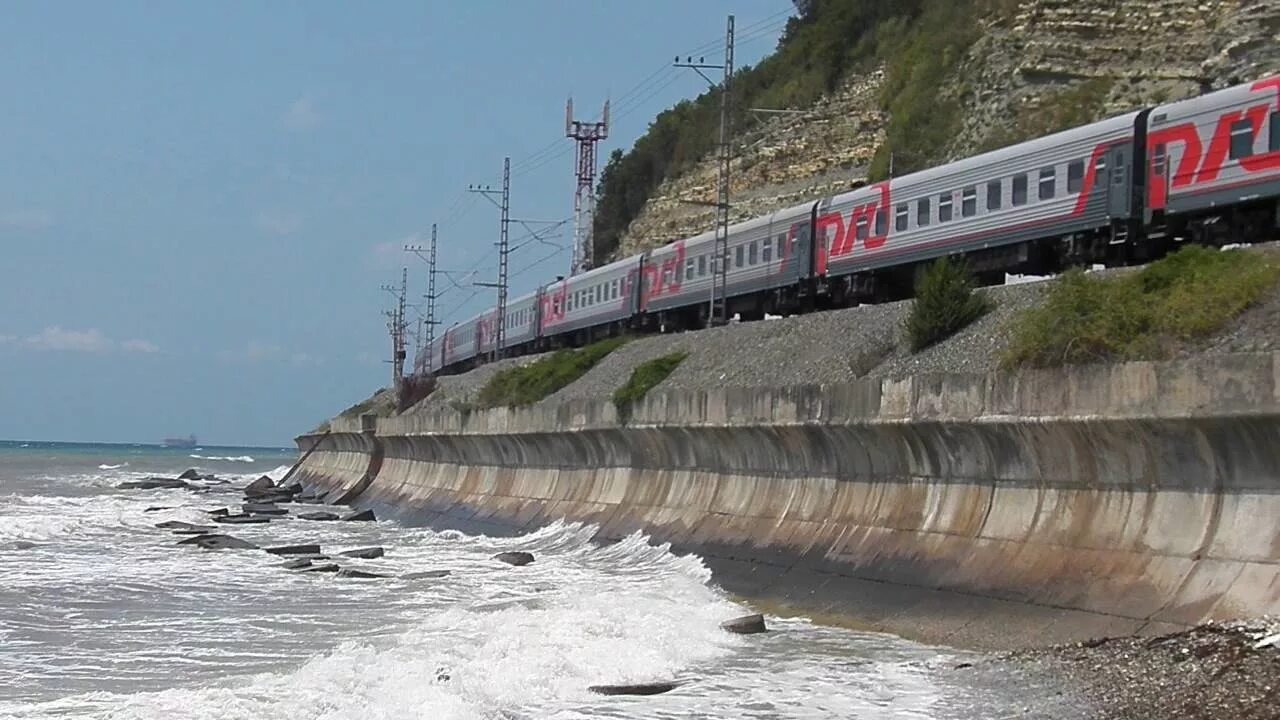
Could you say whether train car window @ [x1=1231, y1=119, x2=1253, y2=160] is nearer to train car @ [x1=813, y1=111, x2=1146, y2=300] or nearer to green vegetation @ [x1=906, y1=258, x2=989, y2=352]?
train car @ [x1=813, y1=111, x2=1146, y2=300]

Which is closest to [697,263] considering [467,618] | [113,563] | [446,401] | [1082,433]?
[446,401]

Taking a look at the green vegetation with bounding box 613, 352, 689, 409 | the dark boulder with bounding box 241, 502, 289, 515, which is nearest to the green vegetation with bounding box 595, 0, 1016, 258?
the green vegetation with bounding box 613, 352, 689, 409

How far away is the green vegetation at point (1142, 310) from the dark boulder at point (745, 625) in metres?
3.91

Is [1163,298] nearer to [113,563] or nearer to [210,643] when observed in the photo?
[210,643]

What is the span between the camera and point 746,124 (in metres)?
69.2

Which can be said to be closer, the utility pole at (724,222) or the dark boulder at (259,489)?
the utility pole at (724,222)

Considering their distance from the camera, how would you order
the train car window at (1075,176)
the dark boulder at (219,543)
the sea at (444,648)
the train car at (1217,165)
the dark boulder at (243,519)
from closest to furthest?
the sea at (444,648), the train car at (1217,165), the train car window at (1075,176), the dark boulder at (219,543), the dark boulder at (243,519)

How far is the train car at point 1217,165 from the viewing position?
21.4 m

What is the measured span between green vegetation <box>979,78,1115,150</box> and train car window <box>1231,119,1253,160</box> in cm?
1985

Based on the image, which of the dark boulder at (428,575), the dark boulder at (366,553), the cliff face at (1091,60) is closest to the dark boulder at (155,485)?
the cliff face at (1091,60)

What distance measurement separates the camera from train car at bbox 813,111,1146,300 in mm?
24734

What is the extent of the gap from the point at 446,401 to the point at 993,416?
131ft

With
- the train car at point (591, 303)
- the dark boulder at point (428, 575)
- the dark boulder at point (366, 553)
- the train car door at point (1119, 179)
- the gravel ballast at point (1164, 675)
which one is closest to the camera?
the gravel ballast at point (1164, 675)

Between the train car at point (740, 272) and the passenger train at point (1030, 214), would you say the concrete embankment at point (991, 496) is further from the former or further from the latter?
the train car at point (740, 272)
